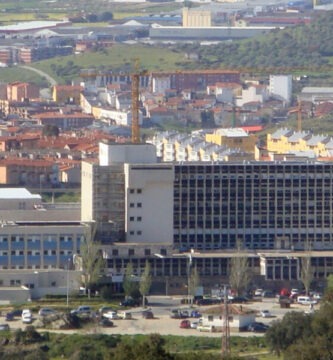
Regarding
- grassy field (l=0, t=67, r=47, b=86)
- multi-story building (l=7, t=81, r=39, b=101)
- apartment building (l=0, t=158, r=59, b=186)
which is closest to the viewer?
apartment building (l=0, t=158, r=59, b=186)

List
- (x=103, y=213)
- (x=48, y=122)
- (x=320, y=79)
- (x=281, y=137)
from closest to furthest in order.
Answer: (x=103, y=213)
(x=281, y=137)
(x=48, y=122)
(x=320, y=79)

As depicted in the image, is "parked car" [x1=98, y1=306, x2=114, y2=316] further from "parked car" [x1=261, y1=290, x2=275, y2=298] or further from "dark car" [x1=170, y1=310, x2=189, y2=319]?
"parked car" [x1=261, y1=290, x2=275, y2=298]

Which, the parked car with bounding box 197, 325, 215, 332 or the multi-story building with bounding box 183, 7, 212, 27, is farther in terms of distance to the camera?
the multi-story building with bounding box 183, 7, 212, 27

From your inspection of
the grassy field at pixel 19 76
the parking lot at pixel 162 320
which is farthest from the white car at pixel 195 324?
the grassy field at pixel 19 76

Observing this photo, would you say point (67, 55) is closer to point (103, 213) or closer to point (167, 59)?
point (167, 59)

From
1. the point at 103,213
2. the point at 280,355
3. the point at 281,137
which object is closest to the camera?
the point at 280,355

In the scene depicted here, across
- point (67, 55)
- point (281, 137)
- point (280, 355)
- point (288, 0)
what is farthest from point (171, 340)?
point (288, 0)

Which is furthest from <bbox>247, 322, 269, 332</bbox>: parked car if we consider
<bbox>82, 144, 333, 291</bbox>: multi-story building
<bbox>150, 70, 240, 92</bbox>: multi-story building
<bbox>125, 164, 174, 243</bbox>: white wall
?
<bbox>150, 70, 240, 92</bbox>: multi-story building

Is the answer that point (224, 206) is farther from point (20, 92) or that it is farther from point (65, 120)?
point (20, 92)
